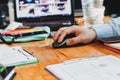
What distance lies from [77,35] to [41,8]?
57 cm

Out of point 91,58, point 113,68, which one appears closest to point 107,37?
point 91,58

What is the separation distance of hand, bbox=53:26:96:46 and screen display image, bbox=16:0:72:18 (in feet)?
1.75

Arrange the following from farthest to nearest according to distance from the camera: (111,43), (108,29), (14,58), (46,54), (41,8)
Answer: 1. (41,8)
2. (108,29)
3. (111,43)
4. (46,54)
5. (14,58)

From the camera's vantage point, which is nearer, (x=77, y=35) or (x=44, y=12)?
(x=77, y=35)

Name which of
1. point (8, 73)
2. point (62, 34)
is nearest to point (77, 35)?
point (62, 34)

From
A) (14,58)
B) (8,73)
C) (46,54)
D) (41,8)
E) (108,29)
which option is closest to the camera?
(8,73)

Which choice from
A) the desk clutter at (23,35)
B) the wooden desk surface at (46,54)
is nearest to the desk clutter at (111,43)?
the wooden desk surface at (46,54)

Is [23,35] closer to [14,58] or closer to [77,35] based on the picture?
[77,35]

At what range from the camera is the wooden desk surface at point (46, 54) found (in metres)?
0.89

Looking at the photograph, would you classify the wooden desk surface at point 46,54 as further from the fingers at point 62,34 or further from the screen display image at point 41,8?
the screen display image at point 41,8

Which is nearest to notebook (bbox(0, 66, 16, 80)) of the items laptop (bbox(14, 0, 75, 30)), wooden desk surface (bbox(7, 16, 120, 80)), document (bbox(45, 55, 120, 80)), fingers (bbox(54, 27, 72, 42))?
wooden desk surface (bbox(7, 16, 120, 80))

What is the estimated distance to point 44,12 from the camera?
180 cm

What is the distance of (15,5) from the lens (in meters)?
1.76

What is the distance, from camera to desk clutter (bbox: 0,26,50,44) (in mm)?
1369
